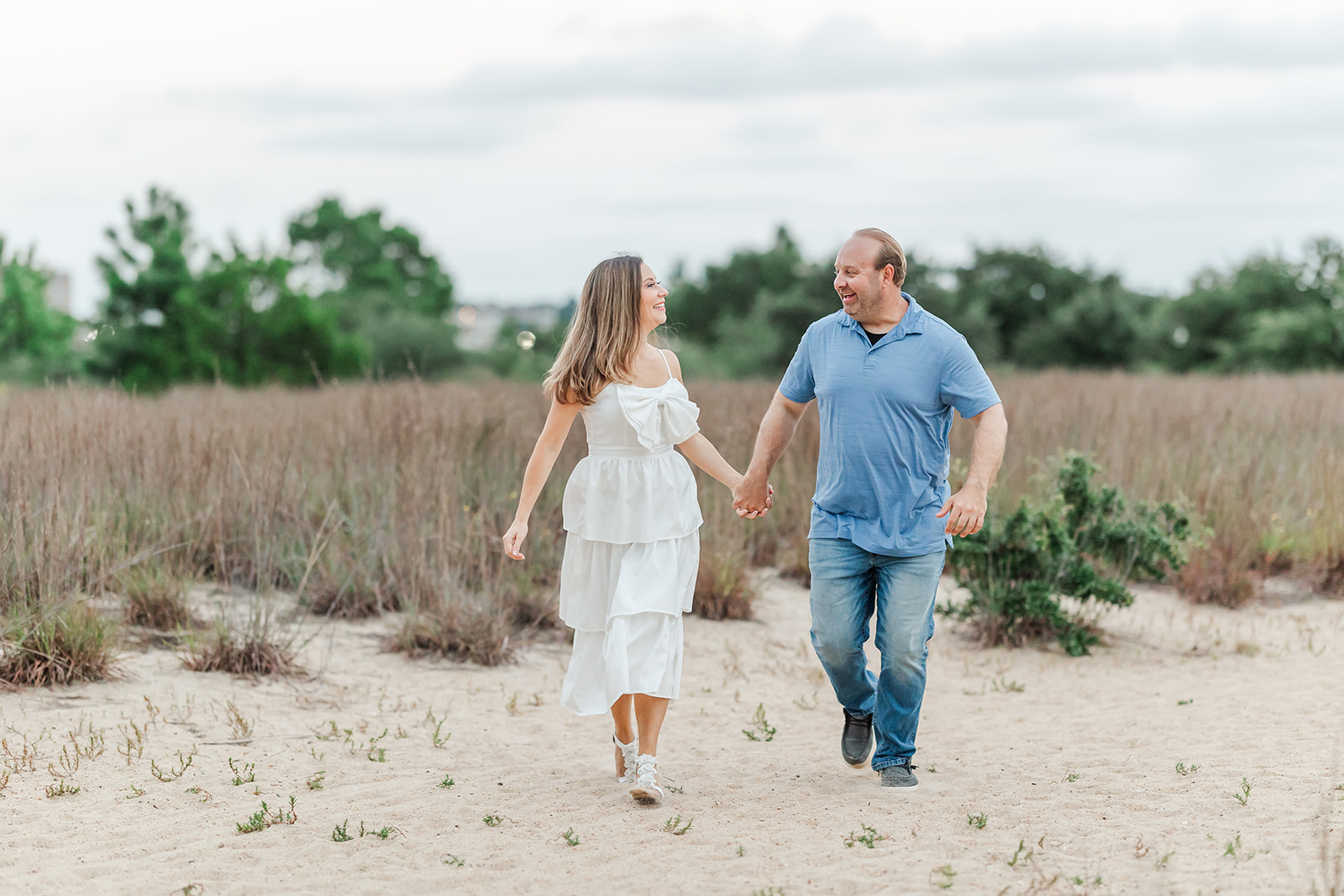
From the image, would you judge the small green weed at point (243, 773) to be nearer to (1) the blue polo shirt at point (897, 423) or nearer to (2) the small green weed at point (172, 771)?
(2) the small green weed at point (172, 771)

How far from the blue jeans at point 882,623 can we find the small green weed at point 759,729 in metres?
0.94

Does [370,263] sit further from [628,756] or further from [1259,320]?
[628,756]

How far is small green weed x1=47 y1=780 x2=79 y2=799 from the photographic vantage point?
4.33m

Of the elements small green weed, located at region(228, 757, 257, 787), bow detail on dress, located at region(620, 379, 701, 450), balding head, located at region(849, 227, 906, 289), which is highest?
balding head, located at region(849, 227, 906, 289)

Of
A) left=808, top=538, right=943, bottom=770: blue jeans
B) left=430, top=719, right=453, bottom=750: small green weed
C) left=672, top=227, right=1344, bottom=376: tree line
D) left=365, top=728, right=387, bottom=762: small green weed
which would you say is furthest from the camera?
left=672, top=227, right=1344, bottom=376: tree line

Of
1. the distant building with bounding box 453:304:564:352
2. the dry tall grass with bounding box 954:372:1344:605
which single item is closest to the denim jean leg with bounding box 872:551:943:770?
the dry tall grass with bounding box 954:372:1344:605

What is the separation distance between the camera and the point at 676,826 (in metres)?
4.07

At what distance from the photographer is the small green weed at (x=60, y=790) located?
4332mm

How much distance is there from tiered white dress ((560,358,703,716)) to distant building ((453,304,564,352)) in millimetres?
21747

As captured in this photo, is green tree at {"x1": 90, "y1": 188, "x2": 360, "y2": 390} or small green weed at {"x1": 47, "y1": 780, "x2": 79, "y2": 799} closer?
small green weed at {"x1": 47, "y1": 780, "x2": 79, "y2": 799}

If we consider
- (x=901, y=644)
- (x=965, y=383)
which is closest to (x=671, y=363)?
(x=965, y=383)

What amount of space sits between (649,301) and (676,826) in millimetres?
1847

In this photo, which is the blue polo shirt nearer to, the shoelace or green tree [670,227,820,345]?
the shoelace

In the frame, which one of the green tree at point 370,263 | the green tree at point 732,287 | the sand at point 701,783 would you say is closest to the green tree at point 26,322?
the green tree at point 370,263
